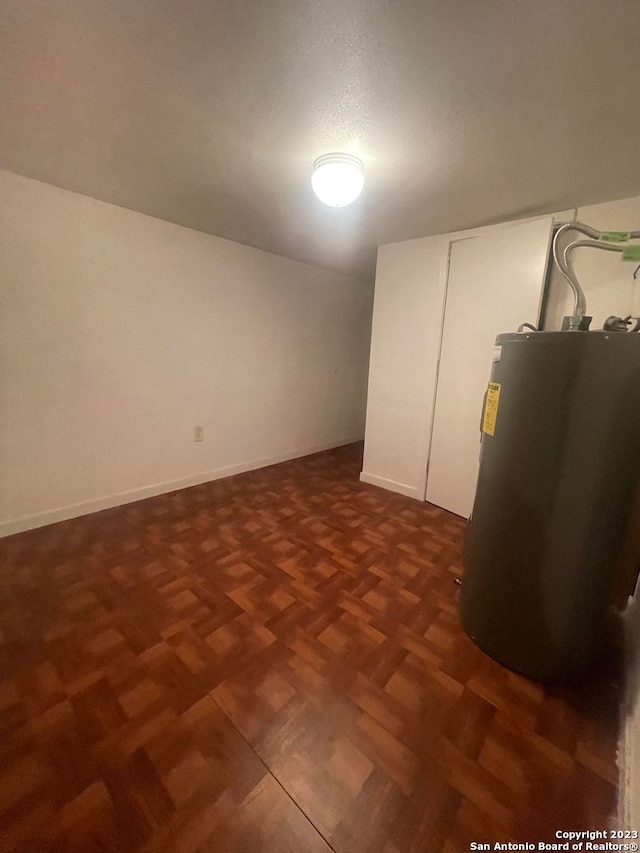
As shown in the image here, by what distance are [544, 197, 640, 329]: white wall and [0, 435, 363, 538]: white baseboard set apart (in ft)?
8.94

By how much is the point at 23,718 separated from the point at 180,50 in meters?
2.14

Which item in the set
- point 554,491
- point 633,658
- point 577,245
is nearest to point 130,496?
point 554,491

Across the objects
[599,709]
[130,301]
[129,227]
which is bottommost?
[599,709]

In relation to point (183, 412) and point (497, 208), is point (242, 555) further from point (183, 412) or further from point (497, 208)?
point (497, 208)

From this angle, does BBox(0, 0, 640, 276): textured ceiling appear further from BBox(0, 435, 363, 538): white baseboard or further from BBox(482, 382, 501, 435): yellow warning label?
BBox(0, 435, 363, 538): white baseboard

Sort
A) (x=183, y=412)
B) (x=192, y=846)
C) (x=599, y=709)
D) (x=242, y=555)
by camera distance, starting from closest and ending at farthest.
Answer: (x=192, y=846)
(x=599, y=709)
(x=242, y=555)
(x=183, y=412)

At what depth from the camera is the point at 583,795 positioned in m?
0.90

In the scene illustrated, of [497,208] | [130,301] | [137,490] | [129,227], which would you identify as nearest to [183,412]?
[137,490]

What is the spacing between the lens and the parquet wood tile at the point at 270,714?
823 millimetres

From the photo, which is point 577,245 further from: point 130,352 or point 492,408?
point 130,352

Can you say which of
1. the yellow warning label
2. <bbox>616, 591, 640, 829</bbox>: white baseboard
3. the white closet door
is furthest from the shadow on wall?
the white closet door

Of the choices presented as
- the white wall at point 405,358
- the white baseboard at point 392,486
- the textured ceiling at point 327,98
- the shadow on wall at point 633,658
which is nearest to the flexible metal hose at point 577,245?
the textured ceiling at point 327,98

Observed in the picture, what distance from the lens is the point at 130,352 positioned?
234 centimetres

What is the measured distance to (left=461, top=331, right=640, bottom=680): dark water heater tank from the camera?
40.1 inches
